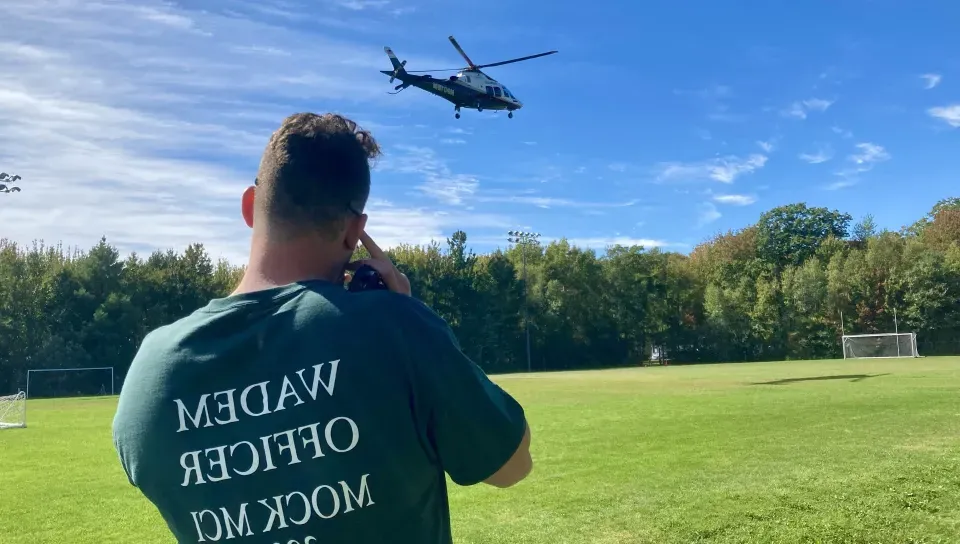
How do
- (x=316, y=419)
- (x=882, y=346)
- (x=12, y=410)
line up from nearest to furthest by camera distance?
(x=316, y=419) → (x=12, y=410) → (x=882, y=346)

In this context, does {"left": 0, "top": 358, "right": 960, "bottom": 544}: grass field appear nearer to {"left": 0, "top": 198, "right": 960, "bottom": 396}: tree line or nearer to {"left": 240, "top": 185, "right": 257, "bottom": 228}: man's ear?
{"left": 240, "top": 185, "right": 257, "bottom": 228}: man's ear

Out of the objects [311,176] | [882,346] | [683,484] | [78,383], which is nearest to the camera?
[311,176]

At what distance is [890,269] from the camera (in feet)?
211

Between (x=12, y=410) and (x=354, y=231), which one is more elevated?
(x=354, y=231)

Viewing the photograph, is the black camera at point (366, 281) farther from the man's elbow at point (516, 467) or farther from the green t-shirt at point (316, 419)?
the man's elbow at point (516, 467)

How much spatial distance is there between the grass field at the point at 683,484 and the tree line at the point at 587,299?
38907mm

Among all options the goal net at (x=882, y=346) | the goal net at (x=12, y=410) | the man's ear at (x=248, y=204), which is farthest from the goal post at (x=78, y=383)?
the goal net at (x=882, y=346)

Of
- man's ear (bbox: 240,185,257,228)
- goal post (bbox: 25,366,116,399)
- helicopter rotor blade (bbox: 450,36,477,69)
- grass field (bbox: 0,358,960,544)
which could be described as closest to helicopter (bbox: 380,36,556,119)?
helicopter rotor blade (bbox: 450,36,477,69)

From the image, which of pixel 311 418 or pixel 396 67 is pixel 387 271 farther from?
pixel 396 67

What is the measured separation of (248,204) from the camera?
1.81 m

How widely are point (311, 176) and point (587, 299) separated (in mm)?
70952

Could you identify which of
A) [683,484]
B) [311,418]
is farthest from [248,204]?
[683,484]

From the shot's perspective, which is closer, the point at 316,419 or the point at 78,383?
the point at 316,419

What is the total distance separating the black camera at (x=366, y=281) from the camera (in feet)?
5.57
